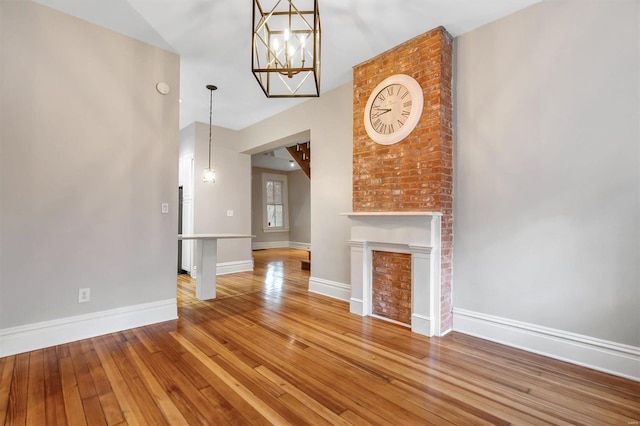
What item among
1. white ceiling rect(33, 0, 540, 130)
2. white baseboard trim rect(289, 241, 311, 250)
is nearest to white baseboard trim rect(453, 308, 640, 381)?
white ceiling rect(33, 0, 540, 130)

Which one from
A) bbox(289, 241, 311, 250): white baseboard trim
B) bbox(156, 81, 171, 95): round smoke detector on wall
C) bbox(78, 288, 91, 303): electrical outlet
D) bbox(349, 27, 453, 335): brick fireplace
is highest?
bbox(156, 81, 171, 95): round smoke detector on wall

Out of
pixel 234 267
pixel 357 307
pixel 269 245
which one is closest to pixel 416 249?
pixel 357 307

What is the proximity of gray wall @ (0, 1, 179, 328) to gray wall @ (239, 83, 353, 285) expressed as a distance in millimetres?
1890

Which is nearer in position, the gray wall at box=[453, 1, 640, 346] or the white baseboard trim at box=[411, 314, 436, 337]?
the gray wall at box=[453, 1, 640, 346]

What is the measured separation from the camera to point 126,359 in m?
2.31

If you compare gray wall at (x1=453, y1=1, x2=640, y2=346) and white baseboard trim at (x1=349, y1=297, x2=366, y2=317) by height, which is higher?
gray wall at (x1=453, y1=1, x2=640, y2=346)

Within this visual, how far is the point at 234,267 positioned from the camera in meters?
5.93

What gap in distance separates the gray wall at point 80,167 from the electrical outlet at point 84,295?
45 millimetres

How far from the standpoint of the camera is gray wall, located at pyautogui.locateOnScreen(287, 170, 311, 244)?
34.5 ft

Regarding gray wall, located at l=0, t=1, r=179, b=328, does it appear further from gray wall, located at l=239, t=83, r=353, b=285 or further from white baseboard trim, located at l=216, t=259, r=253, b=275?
white baseboard trim, located at l=216, t=259, r=253, b=275

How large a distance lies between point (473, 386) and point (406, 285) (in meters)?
1.21

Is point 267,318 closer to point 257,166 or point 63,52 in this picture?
point 63,52

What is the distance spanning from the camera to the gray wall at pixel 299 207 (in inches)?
414

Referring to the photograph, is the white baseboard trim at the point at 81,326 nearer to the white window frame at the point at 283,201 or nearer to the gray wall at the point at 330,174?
the gray wall at the point at 330,174
